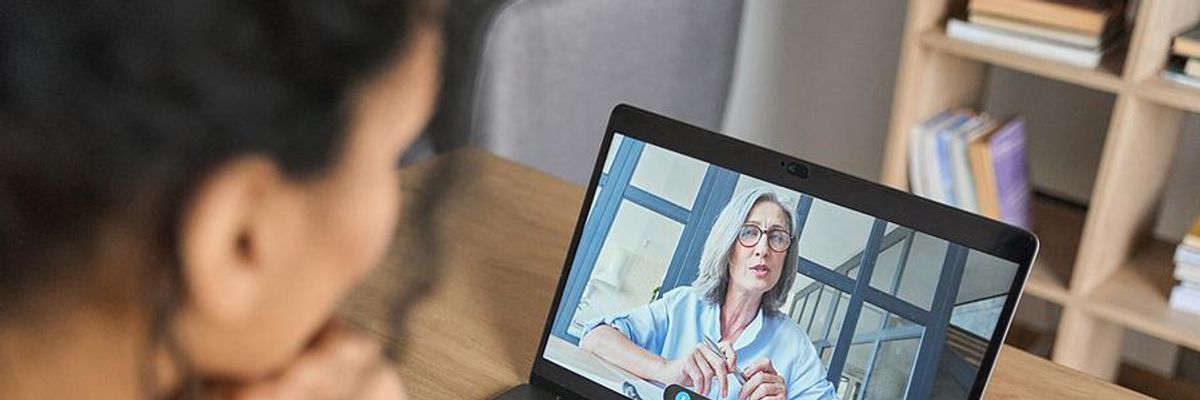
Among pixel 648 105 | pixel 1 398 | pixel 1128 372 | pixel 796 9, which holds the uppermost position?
pixel 1 398

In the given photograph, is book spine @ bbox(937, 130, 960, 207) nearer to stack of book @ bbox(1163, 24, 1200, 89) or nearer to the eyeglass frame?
stack of book @ bbox(1163, 24, 1200, 89)

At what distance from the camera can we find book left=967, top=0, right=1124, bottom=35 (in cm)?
170

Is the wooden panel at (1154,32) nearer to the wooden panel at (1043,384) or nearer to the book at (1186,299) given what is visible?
the book at (1186,299)

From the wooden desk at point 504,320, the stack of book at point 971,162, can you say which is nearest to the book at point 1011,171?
the stack of book at point 971,162

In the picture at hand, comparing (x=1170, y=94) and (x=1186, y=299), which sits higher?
(x=1170, y=94)

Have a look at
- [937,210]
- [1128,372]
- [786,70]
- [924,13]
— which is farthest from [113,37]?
[786,70]

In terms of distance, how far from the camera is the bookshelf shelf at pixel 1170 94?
163cm

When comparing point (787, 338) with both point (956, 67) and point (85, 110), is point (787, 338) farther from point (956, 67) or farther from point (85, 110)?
point (956, 67)

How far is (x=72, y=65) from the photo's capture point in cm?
16

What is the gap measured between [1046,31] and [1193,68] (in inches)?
7.4

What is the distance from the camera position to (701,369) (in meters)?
0.95

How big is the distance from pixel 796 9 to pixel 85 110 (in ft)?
7.48

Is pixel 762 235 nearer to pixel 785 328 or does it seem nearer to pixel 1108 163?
pixel 785 328

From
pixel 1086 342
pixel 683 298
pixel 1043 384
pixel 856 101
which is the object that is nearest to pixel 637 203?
pixel 683 298
